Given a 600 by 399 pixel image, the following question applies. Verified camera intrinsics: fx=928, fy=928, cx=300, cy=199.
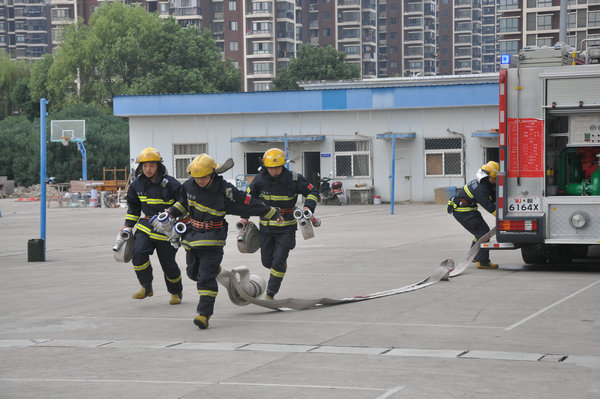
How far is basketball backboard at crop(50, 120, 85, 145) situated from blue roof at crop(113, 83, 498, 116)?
3.38 m

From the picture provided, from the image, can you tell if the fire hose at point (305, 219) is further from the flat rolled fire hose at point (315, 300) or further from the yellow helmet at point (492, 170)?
the yellow helmet at point (492, 170)

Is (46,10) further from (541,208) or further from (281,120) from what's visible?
(541,208)

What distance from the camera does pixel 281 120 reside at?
148ft

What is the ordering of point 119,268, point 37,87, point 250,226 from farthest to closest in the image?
point 37,87
point 119,268
point 250,226

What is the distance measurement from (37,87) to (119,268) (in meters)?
66.0

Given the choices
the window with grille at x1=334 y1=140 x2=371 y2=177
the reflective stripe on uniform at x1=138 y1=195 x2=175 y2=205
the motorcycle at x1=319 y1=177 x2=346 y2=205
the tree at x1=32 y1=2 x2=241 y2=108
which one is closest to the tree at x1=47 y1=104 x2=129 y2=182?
the tree at x1=32 y1=2 x2=241 y2=108

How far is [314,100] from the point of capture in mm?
43906

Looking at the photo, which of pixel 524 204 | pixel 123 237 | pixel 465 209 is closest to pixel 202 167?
pixel 123 237

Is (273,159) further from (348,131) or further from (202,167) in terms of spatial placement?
(348,131)

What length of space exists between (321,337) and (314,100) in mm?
35673

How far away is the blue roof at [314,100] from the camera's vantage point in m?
41.3

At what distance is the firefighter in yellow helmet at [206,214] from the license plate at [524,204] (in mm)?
5325

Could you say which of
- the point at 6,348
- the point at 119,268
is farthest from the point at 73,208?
the point at 6,348

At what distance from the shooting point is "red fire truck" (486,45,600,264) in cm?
1373
